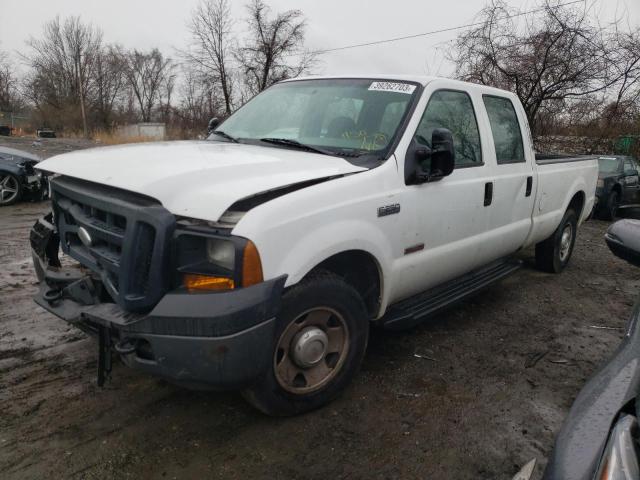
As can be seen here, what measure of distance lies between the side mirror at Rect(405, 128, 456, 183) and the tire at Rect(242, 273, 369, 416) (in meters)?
0.91

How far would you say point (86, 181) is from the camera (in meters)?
2.83

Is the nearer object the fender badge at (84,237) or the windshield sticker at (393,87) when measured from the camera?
the fender badge at (84,237)

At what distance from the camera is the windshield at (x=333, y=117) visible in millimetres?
3275

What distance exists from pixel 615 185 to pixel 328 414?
11.1 metres

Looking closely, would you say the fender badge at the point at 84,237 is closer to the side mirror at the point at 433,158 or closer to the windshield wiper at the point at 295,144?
the windshield wiper at the point at 295,144

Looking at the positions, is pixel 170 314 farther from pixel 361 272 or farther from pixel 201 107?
pixel 201 107

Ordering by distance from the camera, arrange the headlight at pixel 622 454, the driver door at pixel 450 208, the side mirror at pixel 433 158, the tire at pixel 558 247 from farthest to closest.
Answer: the tire at pixel 558 247, the driver door at pixel 450 208, the side mirror at pixel 433 158, the headlight at pixel 622 454

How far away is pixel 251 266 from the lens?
7.33 ft

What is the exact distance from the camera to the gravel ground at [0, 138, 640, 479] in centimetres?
244

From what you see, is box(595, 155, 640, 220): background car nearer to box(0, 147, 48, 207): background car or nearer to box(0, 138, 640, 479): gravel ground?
box(0, 138, 640, 479): gravel ground

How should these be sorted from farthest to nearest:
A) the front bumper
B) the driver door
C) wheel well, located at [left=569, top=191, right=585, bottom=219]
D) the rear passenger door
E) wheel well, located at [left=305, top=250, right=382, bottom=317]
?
1. wheel well, located at [left=569, top=191, right=585, bottom=219]
2. the rear passenger door
3. the driver door
4. wheel well, located at [left=305, top=250, right=382, bottom=317]
5. the front bumper

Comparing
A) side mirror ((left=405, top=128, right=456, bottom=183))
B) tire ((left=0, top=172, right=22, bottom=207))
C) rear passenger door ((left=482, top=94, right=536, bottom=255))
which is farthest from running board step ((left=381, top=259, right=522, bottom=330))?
tire ((left=0, top=172, right=22, bottom=207))

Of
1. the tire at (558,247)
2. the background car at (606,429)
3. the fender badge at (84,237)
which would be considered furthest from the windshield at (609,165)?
the fender badge at (84,237)

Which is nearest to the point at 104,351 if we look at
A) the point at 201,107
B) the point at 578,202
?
the point at 578,202
